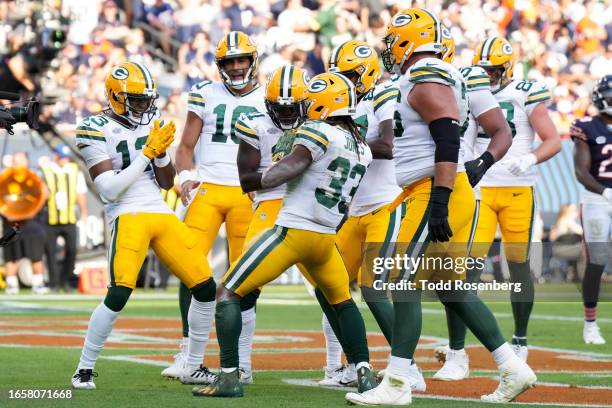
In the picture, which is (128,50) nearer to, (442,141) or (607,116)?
(607,116)

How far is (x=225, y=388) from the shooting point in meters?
6.37

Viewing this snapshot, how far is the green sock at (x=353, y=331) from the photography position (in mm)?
6438

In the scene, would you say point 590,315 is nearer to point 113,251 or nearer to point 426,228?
point 426,228

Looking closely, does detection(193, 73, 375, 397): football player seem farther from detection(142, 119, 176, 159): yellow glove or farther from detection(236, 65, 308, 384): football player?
detection(142, 119, 176, 159): yellow glove

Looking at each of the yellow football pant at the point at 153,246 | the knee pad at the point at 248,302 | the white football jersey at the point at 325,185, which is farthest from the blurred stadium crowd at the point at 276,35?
the white football jersey at the point at 325,185

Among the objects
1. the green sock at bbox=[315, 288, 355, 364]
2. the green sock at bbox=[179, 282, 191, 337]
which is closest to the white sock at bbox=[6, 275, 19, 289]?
the green sock at bbox=[179, 282, 191, 337]

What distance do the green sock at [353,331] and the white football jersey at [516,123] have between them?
240 centimetres

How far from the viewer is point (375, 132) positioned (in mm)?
7293

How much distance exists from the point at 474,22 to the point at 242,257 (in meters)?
15.7

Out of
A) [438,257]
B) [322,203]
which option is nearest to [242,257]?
[322,203]

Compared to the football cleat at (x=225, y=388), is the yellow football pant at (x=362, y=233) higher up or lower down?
higher up

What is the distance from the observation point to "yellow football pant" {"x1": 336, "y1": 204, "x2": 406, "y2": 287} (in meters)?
7.16

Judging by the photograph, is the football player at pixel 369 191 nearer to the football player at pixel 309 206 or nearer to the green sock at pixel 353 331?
the green sock at pixel 353 331

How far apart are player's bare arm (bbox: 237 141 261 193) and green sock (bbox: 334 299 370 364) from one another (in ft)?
2.67
